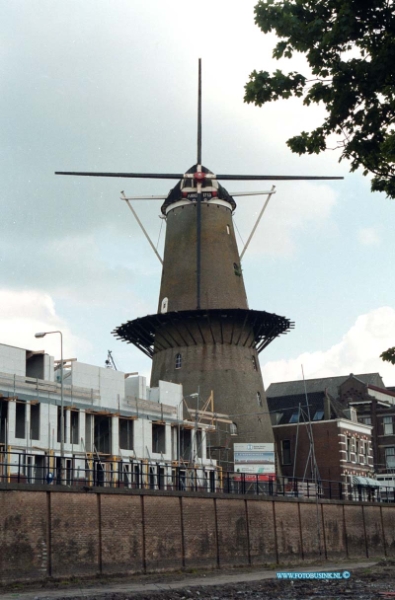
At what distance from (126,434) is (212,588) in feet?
88.0

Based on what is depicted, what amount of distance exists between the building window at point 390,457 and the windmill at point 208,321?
89.3 feet

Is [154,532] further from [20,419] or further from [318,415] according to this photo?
[318,415]

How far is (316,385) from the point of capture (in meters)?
105

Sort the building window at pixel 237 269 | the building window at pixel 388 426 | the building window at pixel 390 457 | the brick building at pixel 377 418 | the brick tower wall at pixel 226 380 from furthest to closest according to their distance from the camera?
the building window at pixel 388 426 < the brick building at pixel 377 418 < the building window at pixel 390 457 < the building window at pixel 237 269 < the brick tower wall at pixel 226 380

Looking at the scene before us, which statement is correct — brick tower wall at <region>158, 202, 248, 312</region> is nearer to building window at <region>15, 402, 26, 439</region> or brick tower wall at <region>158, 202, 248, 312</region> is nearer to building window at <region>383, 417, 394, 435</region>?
building window at <region>15, 402, 26, 439</region>

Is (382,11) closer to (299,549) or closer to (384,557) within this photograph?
(299,549)

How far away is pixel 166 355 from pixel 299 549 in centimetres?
2336

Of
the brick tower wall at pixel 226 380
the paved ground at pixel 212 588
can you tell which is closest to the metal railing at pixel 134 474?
the brick tower wall at pixel 226 380

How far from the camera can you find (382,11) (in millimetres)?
19000

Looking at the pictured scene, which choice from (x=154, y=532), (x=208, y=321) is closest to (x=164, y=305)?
(x=208, y=321)

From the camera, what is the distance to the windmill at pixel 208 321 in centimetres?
6556

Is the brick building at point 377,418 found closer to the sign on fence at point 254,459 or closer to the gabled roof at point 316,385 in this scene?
the gabled roof at point 316,385

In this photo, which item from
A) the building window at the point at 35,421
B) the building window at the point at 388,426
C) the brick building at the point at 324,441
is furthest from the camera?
the building window at the point at 388,426

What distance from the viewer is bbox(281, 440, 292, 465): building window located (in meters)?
76.8
